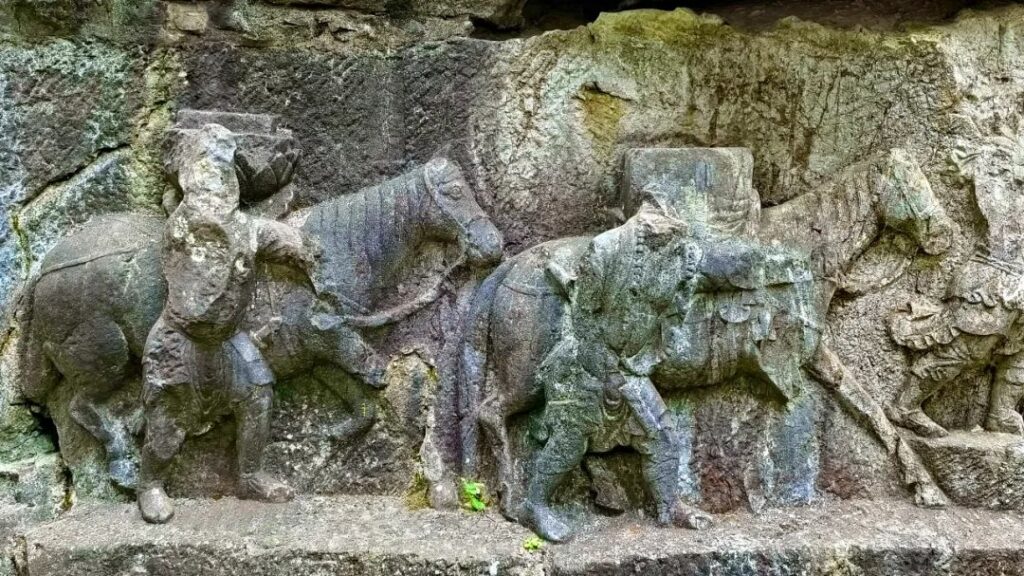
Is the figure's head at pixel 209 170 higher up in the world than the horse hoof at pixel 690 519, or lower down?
higher up

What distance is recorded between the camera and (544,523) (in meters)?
3.11

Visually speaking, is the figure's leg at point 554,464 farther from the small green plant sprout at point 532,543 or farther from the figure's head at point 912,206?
the figure's head at point 912,206

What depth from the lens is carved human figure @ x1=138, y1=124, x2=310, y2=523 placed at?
297 centimetres

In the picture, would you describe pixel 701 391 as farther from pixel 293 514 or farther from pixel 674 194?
pixel 293 514

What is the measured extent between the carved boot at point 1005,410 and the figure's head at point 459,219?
74.0 inches

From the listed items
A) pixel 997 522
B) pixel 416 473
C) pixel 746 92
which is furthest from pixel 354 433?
pixel 997 522

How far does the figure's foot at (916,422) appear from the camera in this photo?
3348 mm

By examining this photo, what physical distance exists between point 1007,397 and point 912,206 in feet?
2.58

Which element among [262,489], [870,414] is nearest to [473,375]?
[262,489]

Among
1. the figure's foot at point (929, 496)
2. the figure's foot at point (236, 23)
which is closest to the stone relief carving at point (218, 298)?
the figure's foot at point (236, 23)

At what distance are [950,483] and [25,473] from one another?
3.25m

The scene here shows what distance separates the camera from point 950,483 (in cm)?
329

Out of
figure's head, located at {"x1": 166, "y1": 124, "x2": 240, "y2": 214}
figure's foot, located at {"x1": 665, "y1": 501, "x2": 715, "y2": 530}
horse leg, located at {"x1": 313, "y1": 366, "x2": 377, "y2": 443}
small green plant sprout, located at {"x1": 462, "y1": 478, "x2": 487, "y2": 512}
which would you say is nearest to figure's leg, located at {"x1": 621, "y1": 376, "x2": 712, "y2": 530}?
figure's foot, located at {"x1": 665, "y1": 501, "x2": 715, "y2": 530}

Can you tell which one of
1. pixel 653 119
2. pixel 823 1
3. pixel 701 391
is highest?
pixel 823 1
